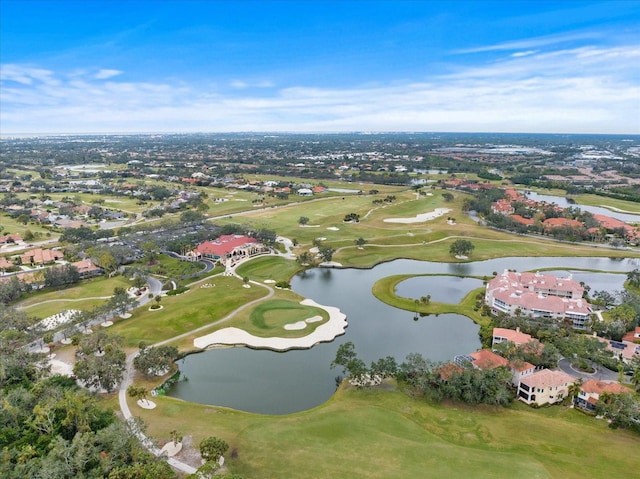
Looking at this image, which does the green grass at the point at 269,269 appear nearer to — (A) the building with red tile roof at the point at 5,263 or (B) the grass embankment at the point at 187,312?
(B) the grass embankment at the point at 187,312

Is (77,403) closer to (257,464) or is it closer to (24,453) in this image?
(24,453)

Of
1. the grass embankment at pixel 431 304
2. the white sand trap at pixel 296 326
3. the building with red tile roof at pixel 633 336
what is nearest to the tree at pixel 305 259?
the grass embankment at pixel 431 304

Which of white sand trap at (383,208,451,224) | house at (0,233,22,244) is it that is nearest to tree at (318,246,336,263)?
white sand trap at (383,208,451,224)

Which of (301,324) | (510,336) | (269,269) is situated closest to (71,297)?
(269,269)

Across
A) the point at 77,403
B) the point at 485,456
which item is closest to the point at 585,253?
the point at 485,456

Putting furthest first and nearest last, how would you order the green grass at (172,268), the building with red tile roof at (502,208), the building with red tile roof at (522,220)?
the building with red tile roof at (502,208) < the building with red tile roof at (522,220) < the green grass at (172,268)

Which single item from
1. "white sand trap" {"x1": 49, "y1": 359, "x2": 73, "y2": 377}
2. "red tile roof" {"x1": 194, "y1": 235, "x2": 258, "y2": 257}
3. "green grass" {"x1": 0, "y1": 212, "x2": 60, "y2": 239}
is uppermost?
"red tile roof" {"x1": 194, "y1": 235, "x2": 258, "y2": 257}

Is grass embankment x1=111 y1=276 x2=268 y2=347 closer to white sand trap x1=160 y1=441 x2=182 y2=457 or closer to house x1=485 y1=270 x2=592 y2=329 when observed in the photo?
white sand trap x1=160 y1=441 x2=182 y2=457
